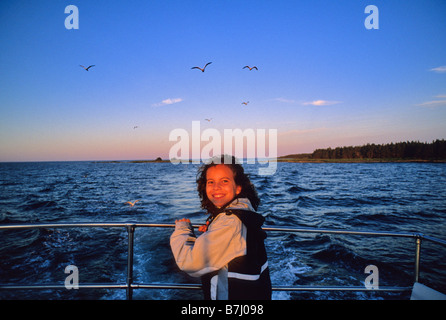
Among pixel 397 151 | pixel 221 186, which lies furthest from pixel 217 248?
pixel 397 151

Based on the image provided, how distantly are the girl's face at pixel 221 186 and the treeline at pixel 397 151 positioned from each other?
5682 inches

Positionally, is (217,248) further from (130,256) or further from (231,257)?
(130,256)

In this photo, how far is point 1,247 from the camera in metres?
7.88

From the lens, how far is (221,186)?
1917 millimetres

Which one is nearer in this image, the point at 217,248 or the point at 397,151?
the point at 217,248

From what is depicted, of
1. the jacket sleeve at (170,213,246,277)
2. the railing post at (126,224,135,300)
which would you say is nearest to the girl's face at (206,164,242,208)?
the jacket sleeve at (170,213,246,277)

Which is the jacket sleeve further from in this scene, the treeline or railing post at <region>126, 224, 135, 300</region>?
the treeline

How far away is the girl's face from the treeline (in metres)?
144

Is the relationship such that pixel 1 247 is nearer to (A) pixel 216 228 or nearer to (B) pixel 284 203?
(A) pixel 216 228

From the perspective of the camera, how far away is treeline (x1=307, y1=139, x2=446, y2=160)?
354 ft

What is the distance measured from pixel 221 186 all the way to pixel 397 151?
152334mm

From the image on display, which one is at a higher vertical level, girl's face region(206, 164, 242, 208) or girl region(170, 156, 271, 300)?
girl's face region(206, 164, 242, 208)
